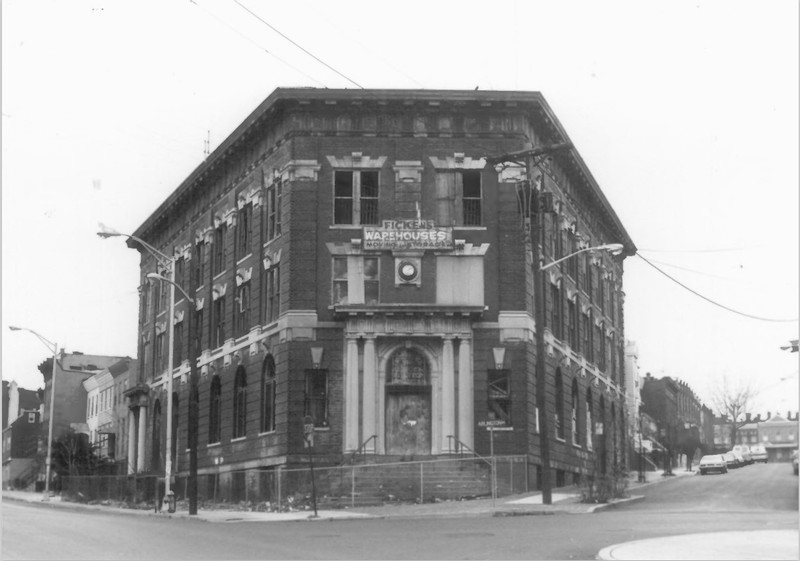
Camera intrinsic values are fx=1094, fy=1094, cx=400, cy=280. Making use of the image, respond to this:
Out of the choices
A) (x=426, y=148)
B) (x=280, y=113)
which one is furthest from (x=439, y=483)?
(x=280, y=113)

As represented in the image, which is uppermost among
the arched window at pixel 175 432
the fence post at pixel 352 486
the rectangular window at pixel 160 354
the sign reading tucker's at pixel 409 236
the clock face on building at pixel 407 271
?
the sign reading tucker's at pixel 409 236

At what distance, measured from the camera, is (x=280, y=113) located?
40906mm

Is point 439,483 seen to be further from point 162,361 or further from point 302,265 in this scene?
point 162,361

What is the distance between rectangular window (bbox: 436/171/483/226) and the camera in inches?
1551

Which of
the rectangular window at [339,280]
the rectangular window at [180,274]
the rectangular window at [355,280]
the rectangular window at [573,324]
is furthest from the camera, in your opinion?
the rectangular window at [180,274]

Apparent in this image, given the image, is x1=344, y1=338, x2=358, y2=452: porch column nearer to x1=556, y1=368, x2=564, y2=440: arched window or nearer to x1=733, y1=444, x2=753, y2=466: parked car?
x1=556, y1=368, x2=564, y2=440: arched window

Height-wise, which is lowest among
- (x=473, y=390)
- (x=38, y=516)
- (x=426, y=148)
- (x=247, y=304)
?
(x=38, y=516)

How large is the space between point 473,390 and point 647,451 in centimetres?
4741

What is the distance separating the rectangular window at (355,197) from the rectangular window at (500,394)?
703cm

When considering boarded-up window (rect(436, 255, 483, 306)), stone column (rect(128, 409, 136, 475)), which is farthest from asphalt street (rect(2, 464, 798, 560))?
stone column (rect(128, 409, 136, 475))

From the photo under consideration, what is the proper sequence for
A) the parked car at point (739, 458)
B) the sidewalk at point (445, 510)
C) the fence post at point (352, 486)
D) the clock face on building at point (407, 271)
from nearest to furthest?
the sidewalk at point (445, 510) → the fence post at point (352, 486) → the clock face on building at point (407, 271) → the parked car at point (739, 458)

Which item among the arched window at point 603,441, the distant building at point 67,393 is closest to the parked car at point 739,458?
the arched window at point 603,441

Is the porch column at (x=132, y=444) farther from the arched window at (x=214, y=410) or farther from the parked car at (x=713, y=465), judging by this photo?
the parked car at (x=713, y=465)

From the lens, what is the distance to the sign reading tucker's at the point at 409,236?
39031 millimetres
